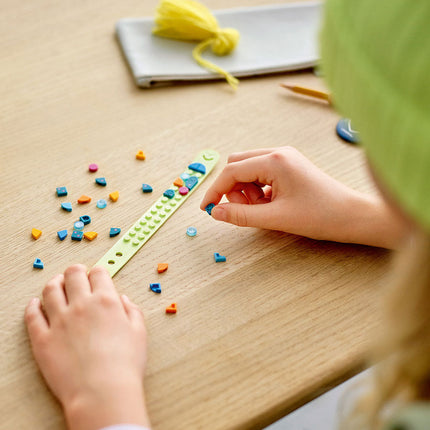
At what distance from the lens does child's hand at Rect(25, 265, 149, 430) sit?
0.58 m

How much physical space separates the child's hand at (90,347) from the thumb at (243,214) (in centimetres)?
18

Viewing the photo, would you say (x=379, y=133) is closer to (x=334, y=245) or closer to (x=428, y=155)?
(x=428, y=155)

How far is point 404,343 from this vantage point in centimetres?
52

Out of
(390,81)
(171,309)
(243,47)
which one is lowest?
(171,309)

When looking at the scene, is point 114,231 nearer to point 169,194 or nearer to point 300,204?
point 169,194

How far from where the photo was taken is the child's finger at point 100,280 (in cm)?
69

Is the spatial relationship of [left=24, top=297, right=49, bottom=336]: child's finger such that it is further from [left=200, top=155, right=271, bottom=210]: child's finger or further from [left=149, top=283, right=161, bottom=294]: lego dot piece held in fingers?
[left=200, top=155, right=271, bottom=210]: child's finger

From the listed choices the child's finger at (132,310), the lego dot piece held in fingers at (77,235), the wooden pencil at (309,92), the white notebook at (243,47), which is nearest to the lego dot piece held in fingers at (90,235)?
the lego dot piece held in fingers at (77,235)

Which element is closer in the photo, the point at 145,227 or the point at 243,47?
the point at 145,227

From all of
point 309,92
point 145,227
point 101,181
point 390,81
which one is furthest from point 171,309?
point 309,92

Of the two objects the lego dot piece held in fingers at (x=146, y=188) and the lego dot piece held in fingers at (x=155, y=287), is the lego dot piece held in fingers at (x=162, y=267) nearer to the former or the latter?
the lego dot piece held in fingers at (x=155, y=287)

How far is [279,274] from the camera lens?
2.39 feet

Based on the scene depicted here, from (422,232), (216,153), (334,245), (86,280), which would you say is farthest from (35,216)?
(422,232)

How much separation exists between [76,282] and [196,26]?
58 cm
